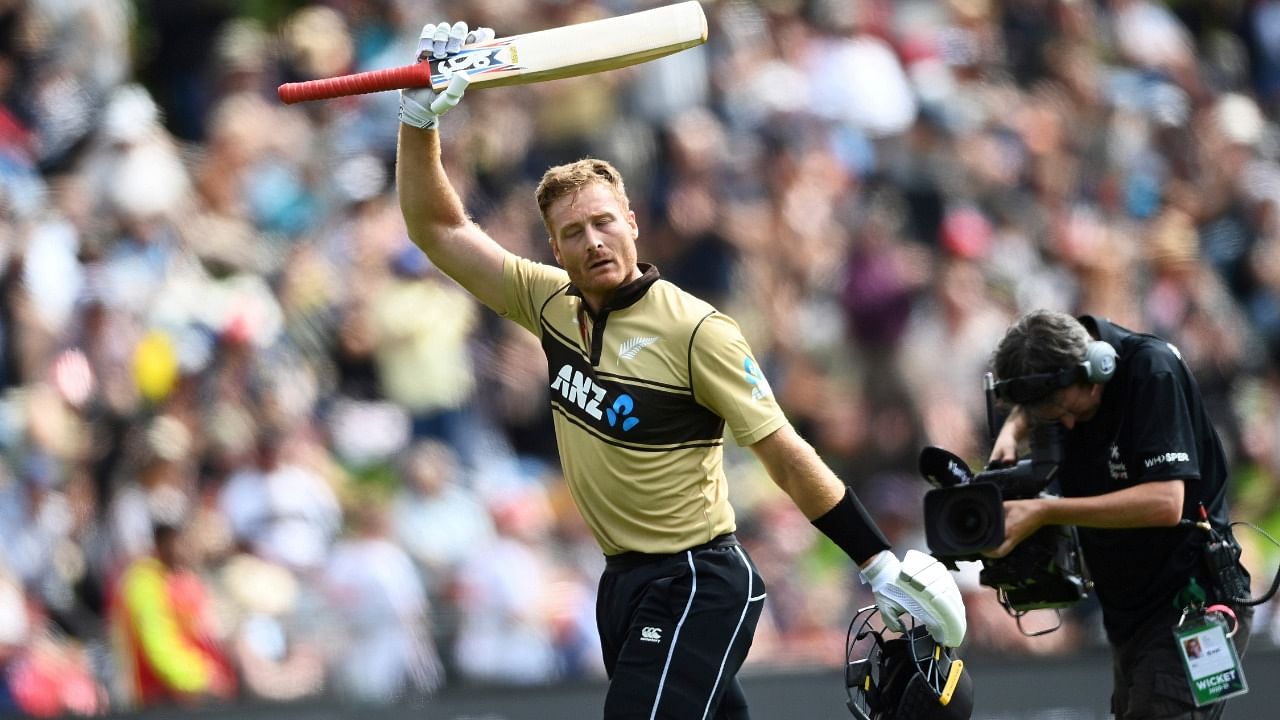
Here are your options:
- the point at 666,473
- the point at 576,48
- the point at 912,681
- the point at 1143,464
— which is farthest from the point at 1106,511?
the point at 576,48

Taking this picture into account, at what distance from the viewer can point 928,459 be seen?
6.07 meters

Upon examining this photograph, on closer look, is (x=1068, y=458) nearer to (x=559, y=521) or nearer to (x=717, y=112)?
(x=559, y=521)

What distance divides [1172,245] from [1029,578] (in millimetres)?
6929

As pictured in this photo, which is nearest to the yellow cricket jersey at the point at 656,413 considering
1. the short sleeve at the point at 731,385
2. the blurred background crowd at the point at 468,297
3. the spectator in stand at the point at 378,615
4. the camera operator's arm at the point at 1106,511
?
the short sleeve at the point at 731,385

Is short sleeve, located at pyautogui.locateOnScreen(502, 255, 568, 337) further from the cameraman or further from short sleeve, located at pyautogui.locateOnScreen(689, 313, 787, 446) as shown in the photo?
the cameraman

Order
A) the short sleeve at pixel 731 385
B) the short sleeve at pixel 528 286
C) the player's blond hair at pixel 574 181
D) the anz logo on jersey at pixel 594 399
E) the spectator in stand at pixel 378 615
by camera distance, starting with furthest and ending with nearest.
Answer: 1. the spectator in stand at pixel 378 615
2. the short sleeve at pixel 528 286
3. the player's blond hair at pixel 574 181
4. the anz logo on jersey at pixel 594 399
5. the short sleeve at pixel 731 385

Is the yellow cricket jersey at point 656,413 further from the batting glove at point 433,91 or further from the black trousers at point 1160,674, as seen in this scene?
the black trousers at point 1160,674

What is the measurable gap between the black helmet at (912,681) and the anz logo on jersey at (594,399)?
1.00 metres

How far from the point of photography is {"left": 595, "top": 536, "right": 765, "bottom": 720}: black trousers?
17.1ft

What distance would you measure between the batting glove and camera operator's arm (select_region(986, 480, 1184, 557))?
221cm

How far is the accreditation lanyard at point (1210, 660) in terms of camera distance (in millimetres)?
5988

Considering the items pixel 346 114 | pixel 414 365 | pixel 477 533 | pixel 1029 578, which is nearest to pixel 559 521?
pixel 477 533

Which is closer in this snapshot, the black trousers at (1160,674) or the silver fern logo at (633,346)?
the silver fern logo at (633,346)

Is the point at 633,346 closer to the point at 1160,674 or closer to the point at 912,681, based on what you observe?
the point at 912,681
